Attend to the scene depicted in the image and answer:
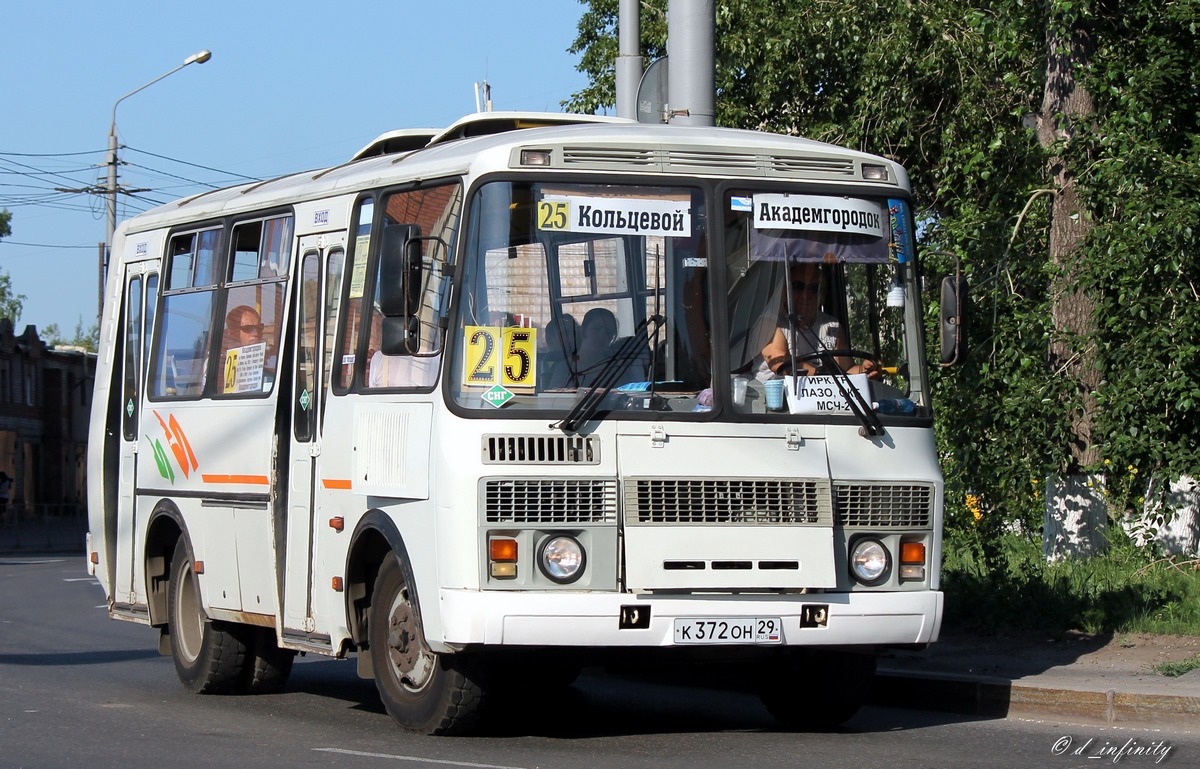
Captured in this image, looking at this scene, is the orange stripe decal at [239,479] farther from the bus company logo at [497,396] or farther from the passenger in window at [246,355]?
the bus company logo at [497,396]

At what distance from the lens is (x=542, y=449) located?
350 inches

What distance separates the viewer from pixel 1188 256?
14.6m

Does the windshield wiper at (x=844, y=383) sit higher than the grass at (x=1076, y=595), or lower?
higher

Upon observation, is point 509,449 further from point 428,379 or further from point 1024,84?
point 1024,84

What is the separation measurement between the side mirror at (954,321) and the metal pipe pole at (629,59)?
20.3ft

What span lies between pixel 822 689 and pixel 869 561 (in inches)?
44.8

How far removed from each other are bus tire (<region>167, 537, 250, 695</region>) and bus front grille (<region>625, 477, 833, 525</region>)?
4.18 metres

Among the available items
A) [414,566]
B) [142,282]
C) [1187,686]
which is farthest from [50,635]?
[1187,686]

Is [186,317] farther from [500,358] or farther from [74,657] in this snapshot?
[500,358]

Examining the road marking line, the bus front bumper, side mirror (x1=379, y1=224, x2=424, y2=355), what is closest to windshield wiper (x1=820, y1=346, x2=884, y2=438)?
the bus front bumper

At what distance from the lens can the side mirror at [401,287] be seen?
9016 mm

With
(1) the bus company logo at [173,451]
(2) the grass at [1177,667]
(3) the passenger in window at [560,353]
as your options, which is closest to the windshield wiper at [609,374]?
(3) the passenger in window at [560,353]

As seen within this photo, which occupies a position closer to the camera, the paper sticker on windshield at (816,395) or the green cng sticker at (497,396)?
the green cng sticker at (497,396)

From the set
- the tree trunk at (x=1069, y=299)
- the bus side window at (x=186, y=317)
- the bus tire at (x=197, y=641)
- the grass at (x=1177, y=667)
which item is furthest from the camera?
the tree trunk at (x=1069, y=299)
